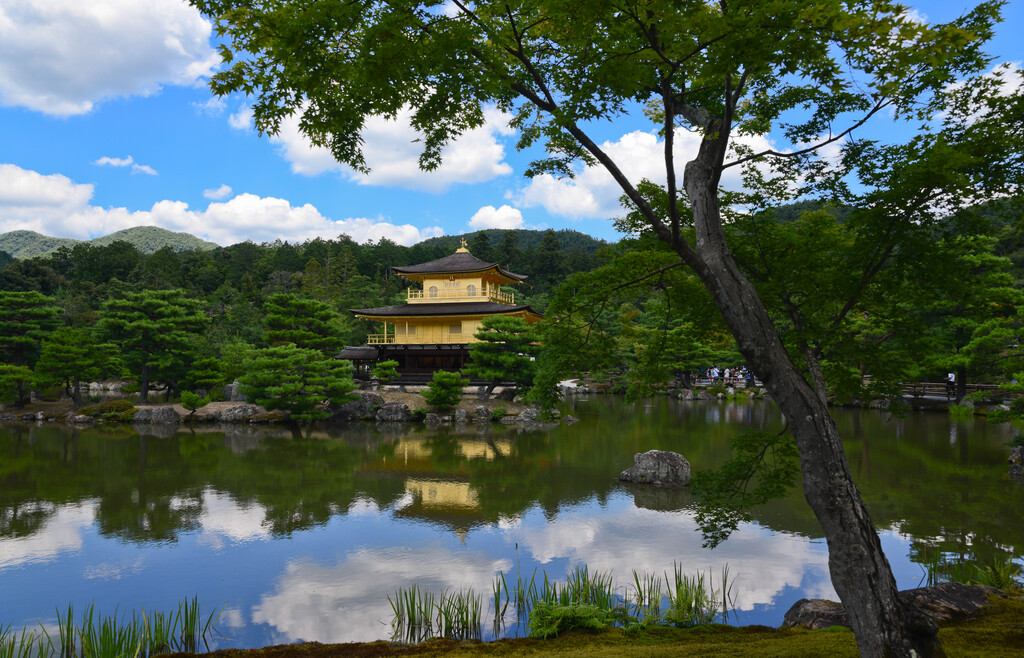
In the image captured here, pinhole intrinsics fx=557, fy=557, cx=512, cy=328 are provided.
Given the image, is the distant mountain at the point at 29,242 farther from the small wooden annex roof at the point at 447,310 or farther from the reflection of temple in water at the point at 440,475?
the reflection of temple in water at the point at 440,475

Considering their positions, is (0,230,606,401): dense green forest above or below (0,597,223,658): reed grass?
above

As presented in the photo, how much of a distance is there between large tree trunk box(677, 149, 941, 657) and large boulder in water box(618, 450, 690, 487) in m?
7.48

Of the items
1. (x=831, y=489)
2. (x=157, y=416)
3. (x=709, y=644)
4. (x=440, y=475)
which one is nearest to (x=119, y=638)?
(x=709, y=644)

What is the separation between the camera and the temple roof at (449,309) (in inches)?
966

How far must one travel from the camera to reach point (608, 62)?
123 inches

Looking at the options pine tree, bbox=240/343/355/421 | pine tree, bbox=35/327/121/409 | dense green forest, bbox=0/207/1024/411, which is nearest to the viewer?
dense green forest, bbox=0/207/1024/411

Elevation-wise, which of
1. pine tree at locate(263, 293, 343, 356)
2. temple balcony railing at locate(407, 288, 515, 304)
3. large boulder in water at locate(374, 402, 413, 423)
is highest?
temple balcony railing at locate(407, 288, 515, 304)

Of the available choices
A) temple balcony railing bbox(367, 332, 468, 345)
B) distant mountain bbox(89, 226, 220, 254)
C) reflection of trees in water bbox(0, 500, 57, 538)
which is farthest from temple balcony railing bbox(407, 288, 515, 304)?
distant mountain bbox(89, 226, 220, 254)

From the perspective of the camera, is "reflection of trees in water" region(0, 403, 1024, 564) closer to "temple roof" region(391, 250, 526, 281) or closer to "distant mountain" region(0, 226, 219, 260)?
"temple roof" region(391, 250, 526, 281)

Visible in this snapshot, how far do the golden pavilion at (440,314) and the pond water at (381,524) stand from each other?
35.8 feet

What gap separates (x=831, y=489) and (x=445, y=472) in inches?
359

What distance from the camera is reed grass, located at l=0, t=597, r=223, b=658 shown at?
13.5ft

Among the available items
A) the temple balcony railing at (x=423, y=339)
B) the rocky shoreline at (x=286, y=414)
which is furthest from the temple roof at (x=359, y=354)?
the rocky shoreline at (x=286, y=414)

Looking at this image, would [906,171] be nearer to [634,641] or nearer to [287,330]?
[634,641]
